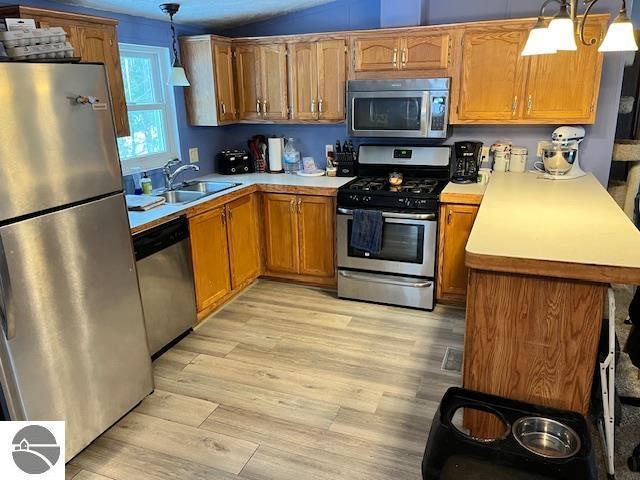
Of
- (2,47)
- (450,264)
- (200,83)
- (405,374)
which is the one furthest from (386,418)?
(200,83)

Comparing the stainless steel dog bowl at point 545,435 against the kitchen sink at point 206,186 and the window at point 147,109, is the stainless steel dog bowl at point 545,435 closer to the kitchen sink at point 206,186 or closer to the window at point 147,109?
the kitchen sink at point 206,186

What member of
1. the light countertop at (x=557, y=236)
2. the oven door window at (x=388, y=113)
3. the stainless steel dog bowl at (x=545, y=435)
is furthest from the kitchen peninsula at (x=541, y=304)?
the oven door window at (x=388, y=113)

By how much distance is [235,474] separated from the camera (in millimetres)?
2100

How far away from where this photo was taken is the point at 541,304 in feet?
6.08

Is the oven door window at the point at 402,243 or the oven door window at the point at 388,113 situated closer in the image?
the oven door window at the point at 402,243

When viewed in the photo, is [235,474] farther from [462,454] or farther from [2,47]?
[2,47]

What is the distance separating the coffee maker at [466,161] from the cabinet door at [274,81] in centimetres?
149

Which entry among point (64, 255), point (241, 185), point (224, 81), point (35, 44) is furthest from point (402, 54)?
point (64, 255)

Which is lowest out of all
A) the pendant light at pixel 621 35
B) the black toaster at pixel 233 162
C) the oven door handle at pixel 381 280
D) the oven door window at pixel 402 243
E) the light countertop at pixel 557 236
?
the oven door handle at pixel 381 280

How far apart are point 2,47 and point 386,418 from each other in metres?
2.38

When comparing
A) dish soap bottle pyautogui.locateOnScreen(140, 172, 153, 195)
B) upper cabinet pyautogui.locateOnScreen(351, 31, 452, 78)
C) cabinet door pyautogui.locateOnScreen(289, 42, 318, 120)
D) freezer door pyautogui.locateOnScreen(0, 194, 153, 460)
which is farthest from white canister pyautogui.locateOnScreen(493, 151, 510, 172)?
freezer door pyautogui.locateOnScreen(0, 194, 153, 460)

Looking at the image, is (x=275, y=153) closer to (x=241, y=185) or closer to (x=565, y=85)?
(x=241, y=185)

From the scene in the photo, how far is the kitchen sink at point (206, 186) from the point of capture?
151 inches

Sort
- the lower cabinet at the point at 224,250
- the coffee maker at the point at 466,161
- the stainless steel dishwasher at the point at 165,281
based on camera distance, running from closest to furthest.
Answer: the stainless steel dishwasher at the point at 165,281 < the lower cabinet at the point at 224,250 < the coffee maker at the point at 466,161
